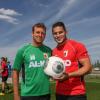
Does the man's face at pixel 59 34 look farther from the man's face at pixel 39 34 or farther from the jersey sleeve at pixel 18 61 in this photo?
the jersey sleeve at pixel 18 61

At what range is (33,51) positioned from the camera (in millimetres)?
6469

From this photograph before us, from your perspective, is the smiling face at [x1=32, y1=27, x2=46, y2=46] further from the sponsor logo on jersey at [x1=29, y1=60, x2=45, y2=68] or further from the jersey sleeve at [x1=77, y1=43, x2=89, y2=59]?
the jersey sleeve at [x1=77, y1=43, x2=89, y2=59]

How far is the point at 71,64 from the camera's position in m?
6.09

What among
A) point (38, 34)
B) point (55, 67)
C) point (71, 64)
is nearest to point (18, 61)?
point (38, 34)

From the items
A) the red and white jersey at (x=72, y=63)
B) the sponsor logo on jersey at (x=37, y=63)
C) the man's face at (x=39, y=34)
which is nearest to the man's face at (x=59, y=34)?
the red and white jersey at (x=72, y=63)

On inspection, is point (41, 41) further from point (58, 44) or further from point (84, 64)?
point (84, 64)

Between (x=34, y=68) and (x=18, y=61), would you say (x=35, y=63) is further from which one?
(x=18, y=61)

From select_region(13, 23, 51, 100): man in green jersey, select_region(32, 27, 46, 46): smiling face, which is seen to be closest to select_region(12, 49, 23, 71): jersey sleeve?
select_region(13, 23, 51, 100): man in green jersey

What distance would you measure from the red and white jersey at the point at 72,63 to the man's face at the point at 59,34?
0.14 meters

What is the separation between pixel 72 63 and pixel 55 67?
41 centimetres

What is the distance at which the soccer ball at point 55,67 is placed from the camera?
579cm

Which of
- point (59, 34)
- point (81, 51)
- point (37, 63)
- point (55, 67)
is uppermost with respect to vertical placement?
point (59, 34)

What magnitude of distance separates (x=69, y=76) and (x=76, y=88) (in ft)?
1.20

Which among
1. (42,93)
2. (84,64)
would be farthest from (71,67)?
(42,93)
